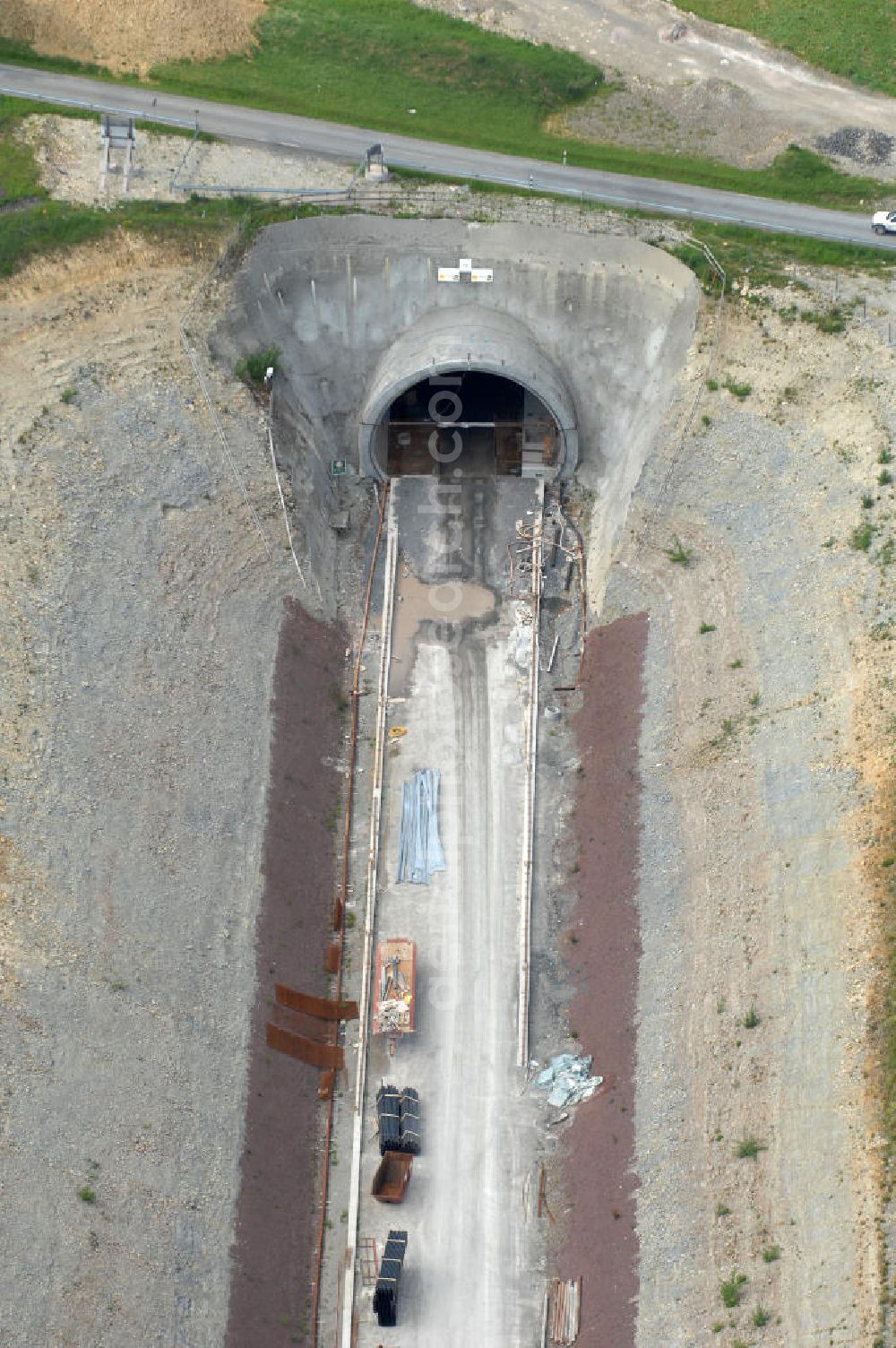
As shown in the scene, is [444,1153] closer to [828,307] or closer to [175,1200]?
[175,1200]

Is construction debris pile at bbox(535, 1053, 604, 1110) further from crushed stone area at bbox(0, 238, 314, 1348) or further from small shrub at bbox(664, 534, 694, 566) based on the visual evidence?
small shrub at bbox(664, 534, 694, 566)

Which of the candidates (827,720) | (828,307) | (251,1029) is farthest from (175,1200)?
(828,307)

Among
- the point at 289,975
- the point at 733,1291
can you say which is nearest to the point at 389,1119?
the point at 289,975

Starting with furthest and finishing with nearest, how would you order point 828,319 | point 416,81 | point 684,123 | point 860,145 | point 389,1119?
1. point 416,81
2. point 684,123
3. point 860,145
4. point 828,319
5. point 389,1119

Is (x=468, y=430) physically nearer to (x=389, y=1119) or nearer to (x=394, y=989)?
(x=394, y=989)

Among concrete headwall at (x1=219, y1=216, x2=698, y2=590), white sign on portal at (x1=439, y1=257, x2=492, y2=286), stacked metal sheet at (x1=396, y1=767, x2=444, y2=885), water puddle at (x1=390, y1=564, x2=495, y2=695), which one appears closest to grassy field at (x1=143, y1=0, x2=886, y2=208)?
concrete headwall at (x1=219, y1=216, x2=698, y2=590)
